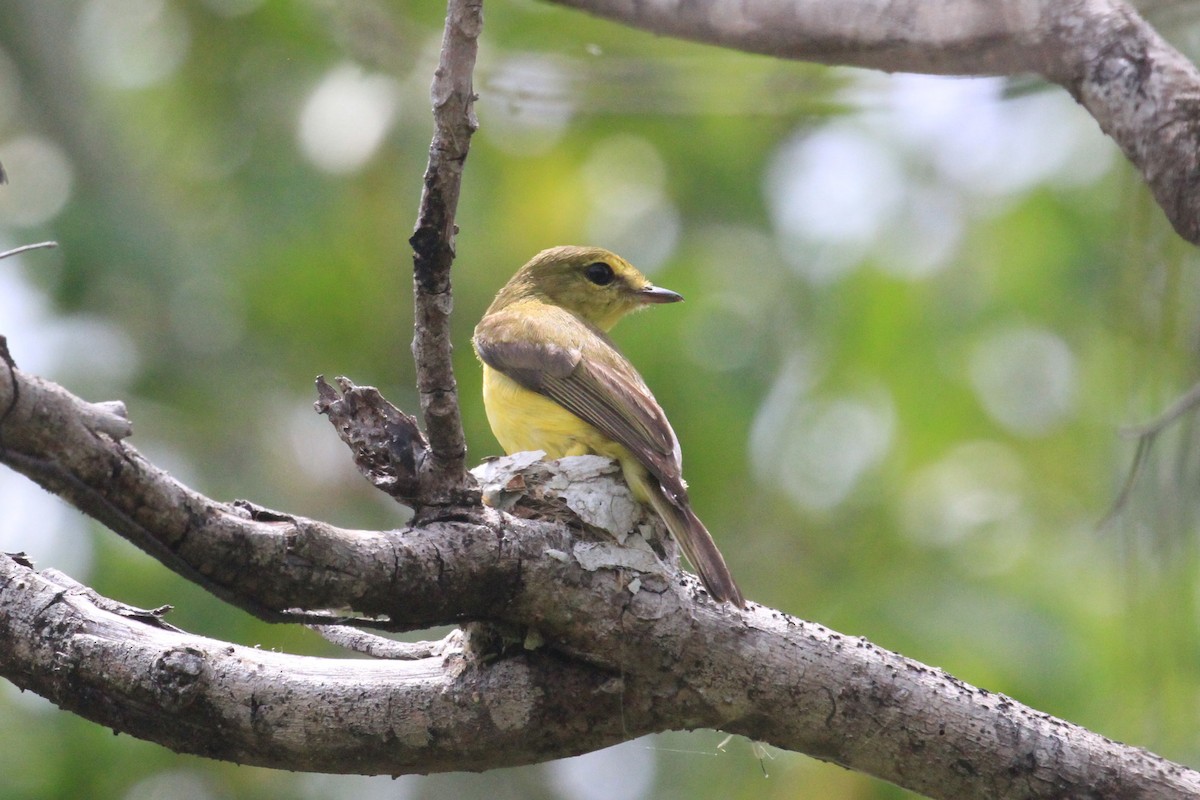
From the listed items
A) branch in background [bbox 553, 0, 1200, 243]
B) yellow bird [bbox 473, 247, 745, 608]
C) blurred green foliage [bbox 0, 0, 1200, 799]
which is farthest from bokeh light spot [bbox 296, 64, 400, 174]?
branch in background [bbox 553, 0, 1200, 243]

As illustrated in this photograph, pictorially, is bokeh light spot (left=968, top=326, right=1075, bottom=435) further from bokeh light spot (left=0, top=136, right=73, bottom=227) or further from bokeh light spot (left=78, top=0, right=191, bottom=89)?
bokeh light spot (left=78, top=0, right=191, bottom=89)

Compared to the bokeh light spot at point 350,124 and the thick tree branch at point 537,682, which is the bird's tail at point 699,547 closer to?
the thick tree branch at point 537,682

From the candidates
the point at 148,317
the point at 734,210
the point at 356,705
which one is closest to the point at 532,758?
the point at 356,705

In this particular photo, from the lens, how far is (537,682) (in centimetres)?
305

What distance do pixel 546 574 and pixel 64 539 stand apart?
5.37 m

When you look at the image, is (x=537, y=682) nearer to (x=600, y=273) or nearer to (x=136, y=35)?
(x=600, y=273)

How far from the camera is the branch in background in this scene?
3.42 meters

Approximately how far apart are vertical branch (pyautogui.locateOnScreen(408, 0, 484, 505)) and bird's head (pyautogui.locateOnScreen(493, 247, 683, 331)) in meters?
2.90

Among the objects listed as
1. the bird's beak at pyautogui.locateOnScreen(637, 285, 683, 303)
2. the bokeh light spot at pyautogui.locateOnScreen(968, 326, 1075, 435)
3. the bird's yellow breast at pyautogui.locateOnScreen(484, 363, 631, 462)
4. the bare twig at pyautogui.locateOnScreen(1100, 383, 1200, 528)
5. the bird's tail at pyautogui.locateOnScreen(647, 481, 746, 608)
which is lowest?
the bird's tail at pyautogui.locateOnScreen(647, 481, 746, 608)

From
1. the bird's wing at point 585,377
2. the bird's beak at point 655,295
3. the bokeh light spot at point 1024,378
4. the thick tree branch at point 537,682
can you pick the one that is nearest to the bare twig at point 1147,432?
the thick tree branch at point 537,682

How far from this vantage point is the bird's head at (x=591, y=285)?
19.1ft

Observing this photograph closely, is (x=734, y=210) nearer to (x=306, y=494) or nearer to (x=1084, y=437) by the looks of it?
(x=1084, y=437)

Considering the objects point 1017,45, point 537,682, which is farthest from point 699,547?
point 1017,45

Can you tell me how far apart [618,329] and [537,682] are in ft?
18.5
